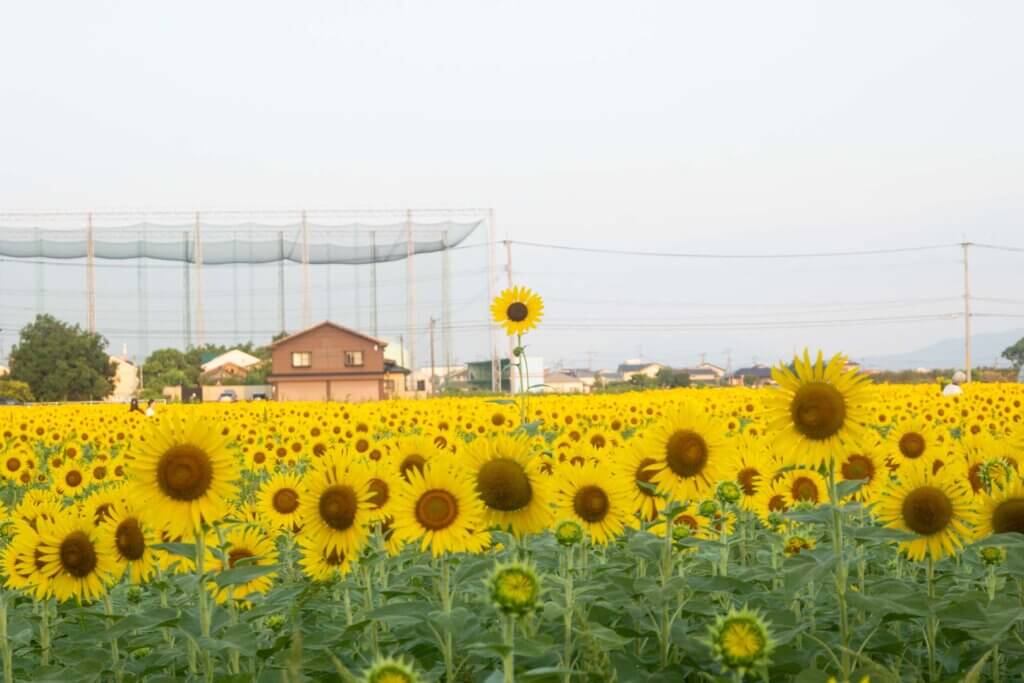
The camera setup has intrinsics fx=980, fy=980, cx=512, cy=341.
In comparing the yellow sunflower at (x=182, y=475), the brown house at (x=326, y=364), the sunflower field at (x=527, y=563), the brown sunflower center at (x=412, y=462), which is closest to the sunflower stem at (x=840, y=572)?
the sunflower field at (x=527, y=563)

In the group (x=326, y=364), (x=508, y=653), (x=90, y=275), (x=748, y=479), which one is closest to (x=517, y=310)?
(x=748, y=479)

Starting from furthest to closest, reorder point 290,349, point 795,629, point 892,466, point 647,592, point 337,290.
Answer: point 337,290, point 290,349, point 892,466, point 647,592, point 795,629

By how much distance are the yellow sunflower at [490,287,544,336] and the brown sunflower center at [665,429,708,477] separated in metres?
3.93

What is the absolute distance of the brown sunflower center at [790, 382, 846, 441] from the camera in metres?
2.96

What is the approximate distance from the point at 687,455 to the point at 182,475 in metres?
1.68

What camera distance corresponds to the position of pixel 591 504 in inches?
134

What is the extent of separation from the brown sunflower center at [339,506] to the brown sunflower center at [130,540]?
0.71 metres

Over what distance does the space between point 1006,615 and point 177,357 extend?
8594cm

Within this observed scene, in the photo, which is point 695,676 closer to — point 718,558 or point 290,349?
point 718,558

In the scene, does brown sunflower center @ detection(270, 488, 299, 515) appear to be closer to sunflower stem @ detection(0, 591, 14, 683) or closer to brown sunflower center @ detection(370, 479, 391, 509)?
brown sunflower center @ detection(370, 479, 391, 509)

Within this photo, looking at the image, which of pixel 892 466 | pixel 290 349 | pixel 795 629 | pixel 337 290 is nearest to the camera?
pixel 795 629

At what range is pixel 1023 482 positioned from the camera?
3.30 metres

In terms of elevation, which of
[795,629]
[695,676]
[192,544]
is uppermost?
[192,544]

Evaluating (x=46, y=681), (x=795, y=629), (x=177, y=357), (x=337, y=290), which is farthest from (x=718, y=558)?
(x=177, y=357)
